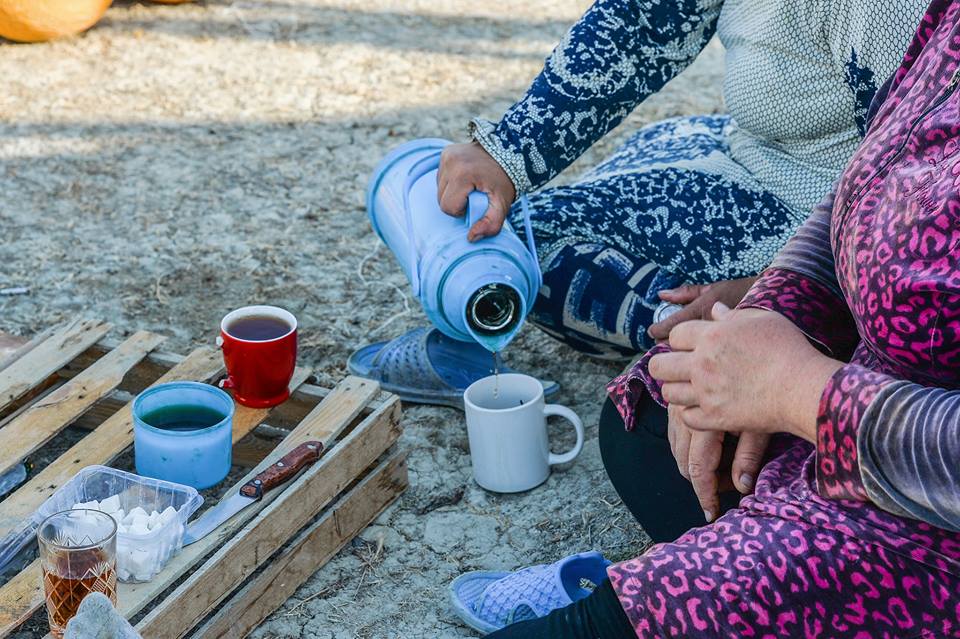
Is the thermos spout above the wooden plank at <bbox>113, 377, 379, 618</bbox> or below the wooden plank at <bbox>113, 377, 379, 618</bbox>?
above

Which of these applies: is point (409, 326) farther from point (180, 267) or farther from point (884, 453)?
point (884, 453)

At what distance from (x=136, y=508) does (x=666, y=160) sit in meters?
1.32

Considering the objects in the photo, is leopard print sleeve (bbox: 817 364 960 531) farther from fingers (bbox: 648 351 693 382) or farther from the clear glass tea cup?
the clear glass tea cup

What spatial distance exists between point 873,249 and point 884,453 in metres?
0.27

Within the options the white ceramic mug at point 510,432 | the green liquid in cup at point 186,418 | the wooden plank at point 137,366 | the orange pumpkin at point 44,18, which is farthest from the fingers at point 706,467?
the orange pumpkin at point 44,18

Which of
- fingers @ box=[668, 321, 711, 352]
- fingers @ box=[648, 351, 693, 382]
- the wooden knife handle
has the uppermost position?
fingers @ box=[668, 321, 711, 352]

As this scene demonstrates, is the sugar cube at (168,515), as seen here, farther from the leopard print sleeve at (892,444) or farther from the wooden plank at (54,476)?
the leopard print sleeve at (892,444)

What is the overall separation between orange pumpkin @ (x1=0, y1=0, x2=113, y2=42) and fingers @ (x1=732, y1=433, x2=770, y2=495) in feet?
11.8

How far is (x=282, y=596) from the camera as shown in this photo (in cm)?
196

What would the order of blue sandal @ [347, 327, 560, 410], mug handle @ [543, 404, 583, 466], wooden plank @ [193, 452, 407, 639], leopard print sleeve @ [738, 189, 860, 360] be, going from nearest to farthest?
leopard print sleeve @ [738, 189, 860, 360]
wooden plank @ [193, 452, 407, 639]
mug handle @ [543, 404, 583, 466]
blue sandal @ [347, 327, 560, 410]

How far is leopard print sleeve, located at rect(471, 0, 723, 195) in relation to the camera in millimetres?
2295

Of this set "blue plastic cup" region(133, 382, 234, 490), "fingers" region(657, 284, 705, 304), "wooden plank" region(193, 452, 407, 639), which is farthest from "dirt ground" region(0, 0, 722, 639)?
"fingers" region(657, 284, 705, 304)

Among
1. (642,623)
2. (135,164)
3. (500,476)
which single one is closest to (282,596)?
(500,476)

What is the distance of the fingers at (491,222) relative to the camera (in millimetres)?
2170
